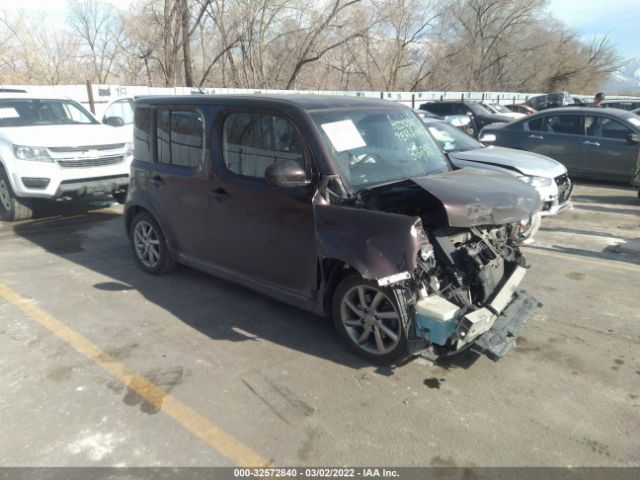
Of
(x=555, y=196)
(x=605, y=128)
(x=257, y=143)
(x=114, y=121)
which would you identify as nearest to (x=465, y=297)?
(x=257, y=143)

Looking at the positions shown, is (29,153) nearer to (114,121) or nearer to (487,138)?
(114,121)

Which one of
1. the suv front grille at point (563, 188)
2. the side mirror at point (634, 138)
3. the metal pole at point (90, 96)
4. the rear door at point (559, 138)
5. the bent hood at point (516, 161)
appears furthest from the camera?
the metal pole at point (90, 96)

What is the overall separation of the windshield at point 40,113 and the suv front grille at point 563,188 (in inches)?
310

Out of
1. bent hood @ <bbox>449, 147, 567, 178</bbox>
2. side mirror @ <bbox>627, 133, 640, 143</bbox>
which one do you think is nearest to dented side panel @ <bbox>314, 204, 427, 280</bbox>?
bent hood @ <bbox>449, 147, 567, 178</bbox>

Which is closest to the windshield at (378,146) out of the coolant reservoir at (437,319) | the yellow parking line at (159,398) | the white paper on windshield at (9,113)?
the coolant reservoir at (437,319)

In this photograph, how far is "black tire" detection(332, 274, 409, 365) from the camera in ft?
11.3

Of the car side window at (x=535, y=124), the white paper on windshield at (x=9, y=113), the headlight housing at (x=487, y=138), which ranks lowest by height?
the headlight housing at (x=487, y=138)

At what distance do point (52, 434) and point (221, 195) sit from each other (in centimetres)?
220

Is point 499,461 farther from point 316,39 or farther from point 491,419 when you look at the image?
point 316,39

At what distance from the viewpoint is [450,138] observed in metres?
8.48

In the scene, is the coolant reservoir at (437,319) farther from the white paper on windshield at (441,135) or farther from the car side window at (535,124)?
the car side window at (535,124)

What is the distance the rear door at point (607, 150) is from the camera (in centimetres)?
1010

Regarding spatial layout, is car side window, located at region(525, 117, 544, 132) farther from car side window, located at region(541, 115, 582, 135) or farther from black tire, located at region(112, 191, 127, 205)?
black tire, located at region(112, 191, 127, 205)

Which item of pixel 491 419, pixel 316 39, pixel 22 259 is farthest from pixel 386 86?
pixel 491 419
